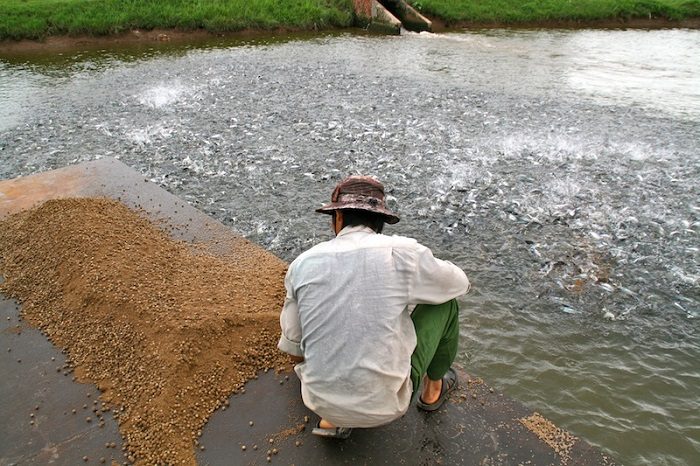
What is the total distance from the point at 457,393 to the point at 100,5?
81.6ft

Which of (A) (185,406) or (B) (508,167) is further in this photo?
(B) (508,167)

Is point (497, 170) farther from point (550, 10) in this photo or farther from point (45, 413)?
point (550, 10)

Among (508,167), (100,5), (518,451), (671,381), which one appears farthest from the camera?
(100,5)

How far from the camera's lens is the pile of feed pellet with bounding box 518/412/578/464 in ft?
9.85

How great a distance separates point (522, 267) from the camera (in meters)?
5.82

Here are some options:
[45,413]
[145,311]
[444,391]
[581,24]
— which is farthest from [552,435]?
[581,24]

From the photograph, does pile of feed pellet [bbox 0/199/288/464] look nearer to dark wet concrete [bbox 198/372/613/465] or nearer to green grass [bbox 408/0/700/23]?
dark wet concrete [bbox 198/372/613/465]

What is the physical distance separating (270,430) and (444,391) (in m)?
1.17

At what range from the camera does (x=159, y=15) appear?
22.5m

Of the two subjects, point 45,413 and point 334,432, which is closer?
point 334,432

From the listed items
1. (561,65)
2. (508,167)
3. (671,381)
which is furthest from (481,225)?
(561,65)

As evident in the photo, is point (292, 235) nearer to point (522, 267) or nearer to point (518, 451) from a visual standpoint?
point (522, 267)

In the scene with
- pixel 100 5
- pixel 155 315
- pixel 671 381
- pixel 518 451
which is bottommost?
pixel 671 381

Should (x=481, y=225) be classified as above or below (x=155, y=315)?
below
